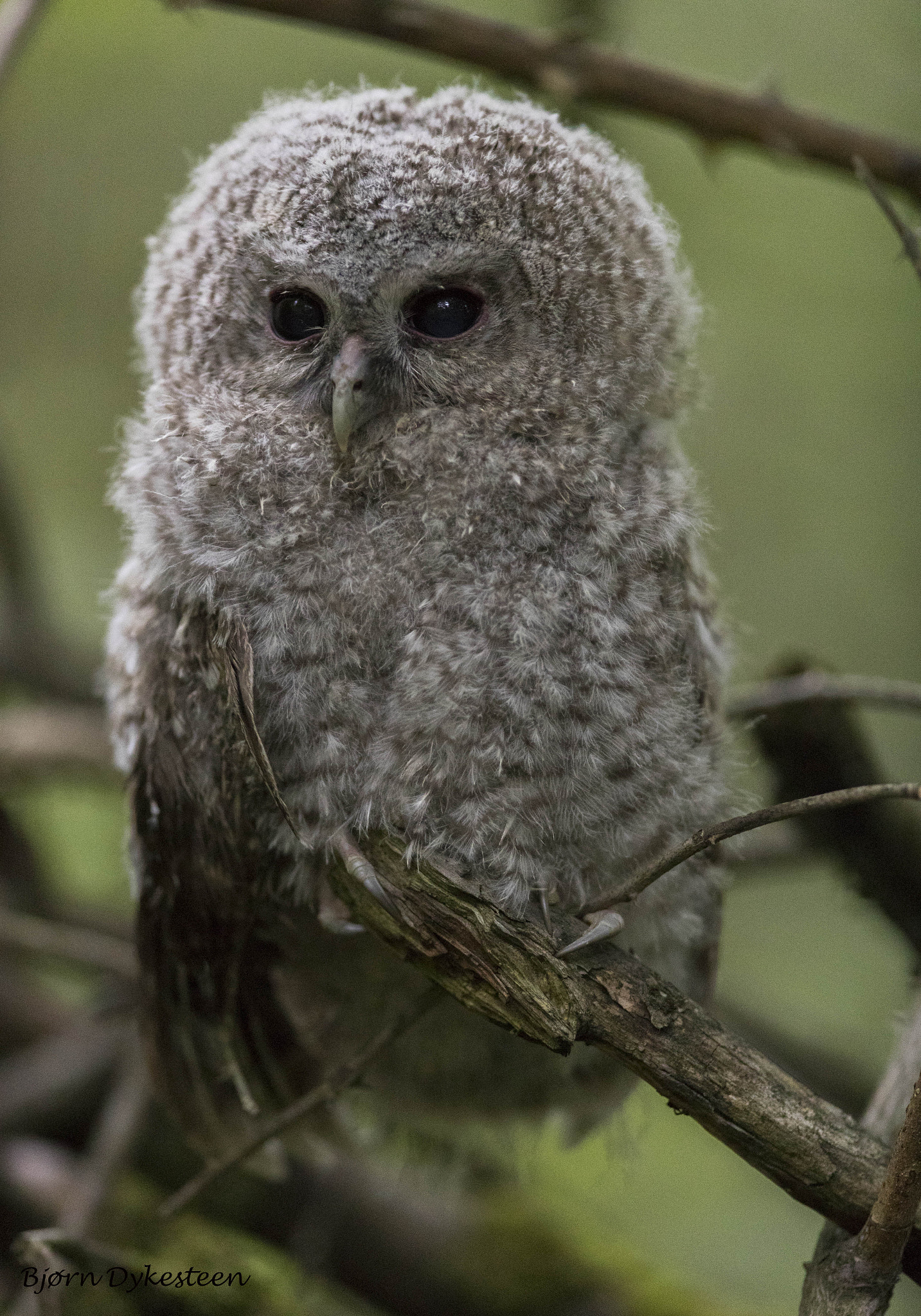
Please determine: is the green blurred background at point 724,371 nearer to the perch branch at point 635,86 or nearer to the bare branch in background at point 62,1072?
the bare branch in background at point 62,1072

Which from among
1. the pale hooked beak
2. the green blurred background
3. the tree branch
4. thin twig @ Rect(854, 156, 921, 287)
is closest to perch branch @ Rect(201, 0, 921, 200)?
thin twig @ Rect(854, 156, 921, 287)

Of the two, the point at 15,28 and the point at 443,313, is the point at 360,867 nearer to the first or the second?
the point at 443,313

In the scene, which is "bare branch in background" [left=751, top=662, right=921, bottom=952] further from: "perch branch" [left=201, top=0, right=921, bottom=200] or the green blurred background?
the green blurred background

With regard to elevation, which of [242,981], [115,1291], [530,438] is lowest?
[115,1291]

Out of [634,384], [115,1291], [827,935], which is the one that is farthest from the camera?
[827,935]

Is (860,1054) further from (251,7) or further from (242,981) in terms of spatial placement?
(251,7)

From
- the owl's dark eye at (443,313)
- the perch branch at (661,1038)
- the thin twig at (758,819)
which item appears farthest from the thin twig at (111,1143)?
the owl's dark eye at (443,313)

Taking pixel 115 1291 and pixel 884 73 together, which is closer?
pixel 115 1291

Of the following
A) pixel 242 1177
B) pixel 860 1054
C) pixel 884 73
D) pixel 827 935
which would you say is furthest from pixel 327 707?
pixel 827 935
